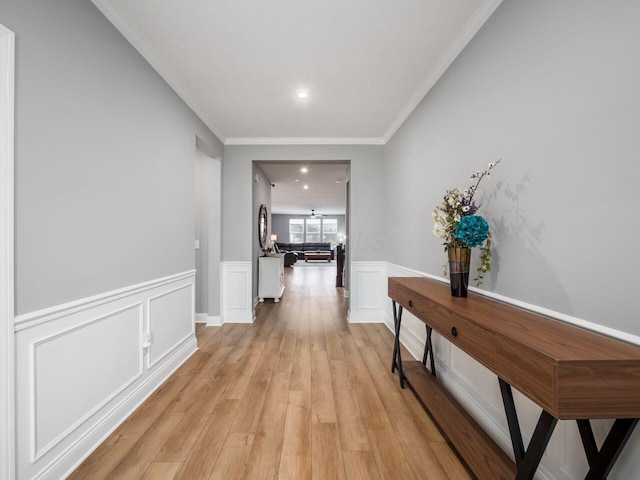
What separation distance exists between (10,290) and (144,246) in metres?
0.92

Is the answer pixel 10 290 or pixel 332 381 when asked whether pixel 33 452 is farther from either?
pixel 332 381

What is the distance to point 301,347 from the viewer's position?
301 centimetres

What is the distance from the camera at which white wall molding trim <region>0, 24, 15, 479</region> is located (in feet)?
3.65

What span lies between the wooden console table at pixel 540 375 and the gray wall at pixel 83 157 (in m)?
1.99

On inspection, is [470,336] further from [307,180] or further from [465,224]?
[307,180]

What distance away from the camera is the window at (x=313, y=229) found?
15.2 meters

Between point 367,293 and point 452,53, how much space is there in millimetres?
2870

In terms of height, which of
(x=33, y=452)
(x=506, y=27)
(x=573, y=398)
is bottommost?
(x=33, y=452)

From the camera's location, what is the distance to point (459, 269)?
1.60 meters

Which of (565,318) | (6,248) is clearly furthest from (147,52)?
(565,318)

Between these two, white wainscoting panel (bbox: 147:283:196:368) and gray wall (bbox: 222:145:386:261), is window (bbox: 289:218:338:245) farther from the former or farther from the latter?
white wainscoting panel (bbox: 147:283:196:368)

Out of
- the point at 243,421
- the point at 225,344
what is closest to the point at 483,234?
the point at 243,421

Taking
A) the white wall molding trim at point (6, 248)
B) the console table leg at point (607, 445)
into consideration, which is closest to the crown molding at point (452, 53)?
the console table leg at point (607, 445)

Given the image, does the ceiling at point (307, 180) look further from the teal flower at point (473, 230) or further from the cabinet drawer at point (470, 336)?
the cabinet drawer at point (470, 336)
